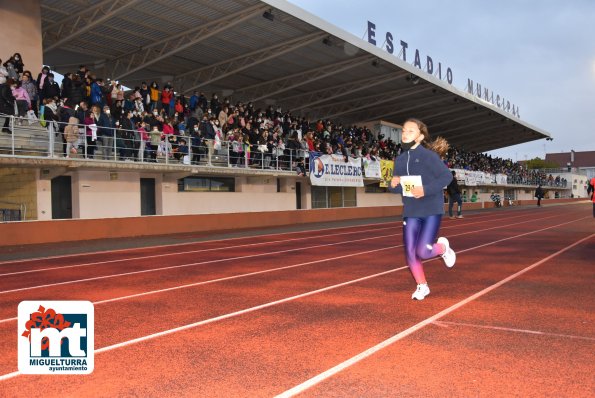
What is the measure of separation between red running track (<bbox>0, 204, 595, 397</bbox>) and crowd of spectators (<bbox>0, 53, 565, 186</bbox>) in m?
7.30

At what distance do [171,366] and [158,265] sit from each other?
6.68m

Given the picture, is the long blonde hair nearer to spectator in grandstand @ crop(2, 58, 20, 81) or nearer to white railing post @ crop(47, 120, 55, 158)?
white railing post @ crop(47, 120, 55, 158)

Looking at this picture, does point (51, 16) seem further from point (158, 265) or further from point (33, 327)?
point (33, 327)

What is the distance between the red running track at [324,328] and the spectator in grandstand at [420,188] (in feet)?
2.51

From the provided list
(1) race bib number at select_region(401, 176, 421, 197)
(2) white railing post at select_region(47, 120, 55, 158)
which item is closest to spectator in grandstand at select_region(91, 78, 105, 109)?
(2) white railing post at select_region(47, 120, 55, 158)

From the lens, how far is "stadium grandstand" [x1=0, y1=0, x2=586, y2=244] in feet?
54.3

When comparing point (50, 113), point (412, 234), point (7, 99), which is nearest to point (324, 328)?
point (412, 234)

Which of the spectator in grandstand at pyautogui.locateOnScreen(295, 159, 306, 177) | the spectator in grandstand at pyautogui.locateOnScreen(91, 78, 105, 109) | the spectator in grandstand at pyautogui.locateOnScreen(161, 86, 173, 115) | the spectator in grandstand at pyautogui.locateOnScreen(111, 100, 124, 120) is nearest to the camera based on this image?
the spectator in grandstand at pyautogui.locateOnScreen(91, 78, 105, 109)

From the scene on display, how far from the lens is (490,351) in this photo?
13.7 ft

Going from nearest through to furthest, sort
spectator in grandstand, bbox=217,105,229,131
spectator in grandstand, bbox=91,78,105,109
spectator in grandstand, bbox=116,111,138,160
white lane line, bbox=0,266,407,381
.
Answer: white lane line, bbox=0,266,407,381 → spectator in grandstand, bbox=91,78,105,109 → spectator in grandstand, bbox=116,111,138,160 → spectator in grandstand, bbox=217,105,229,131

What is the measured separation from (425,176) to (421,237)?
27.5 inches

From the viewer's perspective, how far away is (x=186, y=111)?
72.1ft

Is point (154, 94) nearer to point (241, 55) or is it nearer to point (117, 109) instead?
point (117, 109)

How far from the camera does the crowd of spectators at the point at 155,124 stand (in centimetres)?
1574
